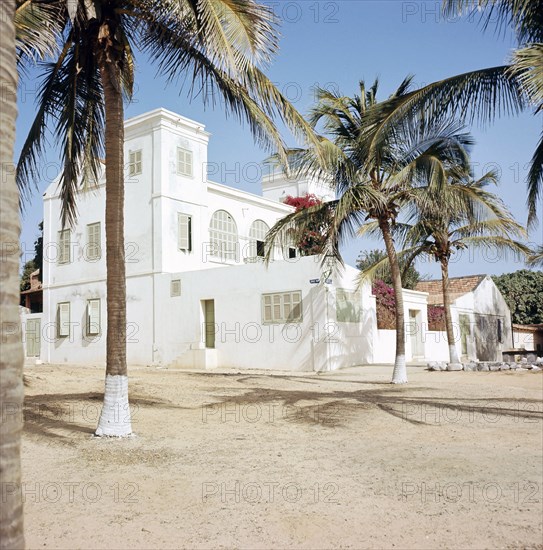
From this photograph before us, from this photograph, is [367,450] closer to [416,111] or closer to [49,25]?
[416,111]

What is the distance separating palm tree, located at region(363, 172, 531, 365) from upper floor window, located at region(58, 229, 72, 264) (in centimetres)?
1362

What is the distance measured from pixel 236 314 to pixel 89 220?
341 inches

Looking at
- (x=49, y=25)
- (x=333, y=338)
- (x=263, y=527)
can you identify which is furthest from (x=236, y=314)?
(x=263, y=527)

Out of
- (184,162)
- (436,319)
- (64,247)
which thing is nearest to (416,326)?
(436,319)

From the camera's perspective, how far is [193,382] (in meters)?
14.4

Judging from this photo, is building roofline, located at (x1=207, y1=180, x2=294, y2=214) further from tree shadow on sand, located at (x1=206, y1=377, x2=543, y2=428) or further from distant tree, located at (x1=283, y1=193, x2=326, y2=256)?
tree shadow on sand, located at (x1=206, y1=377, x2=543, y2=428)

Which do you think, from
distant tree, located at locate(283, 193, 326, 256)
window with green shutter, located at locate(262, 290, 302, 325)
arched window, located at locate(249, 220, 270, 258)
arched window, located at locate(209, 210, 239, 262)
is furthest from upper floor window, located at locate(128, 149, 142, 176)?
window with green shutter, located at locate(262, 290, 302, 325)

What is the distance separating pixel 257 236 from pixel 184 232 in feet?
15.9

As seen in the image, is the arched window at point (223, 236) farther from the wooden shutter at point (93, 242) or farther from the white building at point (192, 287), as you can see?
the wooden shutter at point (93, 242)

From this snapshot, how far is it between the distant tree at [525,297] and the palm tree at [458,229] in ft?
78.4

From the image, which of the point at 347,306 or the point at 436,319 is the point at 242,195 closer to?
the point at 347,306

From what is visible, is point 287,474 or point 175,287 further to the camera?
point 175,287

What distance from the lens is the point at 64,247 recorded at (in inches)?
1034

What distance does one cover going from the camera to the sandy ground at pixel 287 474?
451 centimetres
